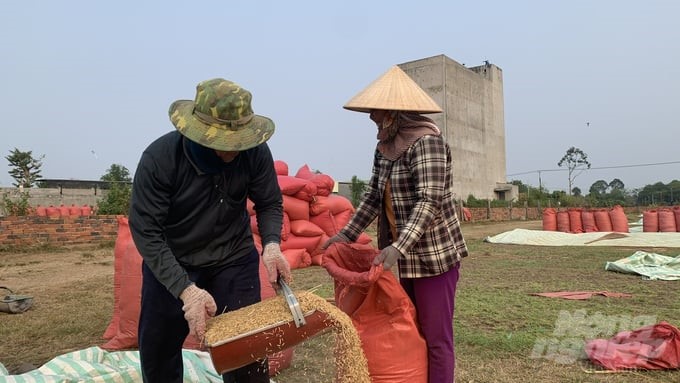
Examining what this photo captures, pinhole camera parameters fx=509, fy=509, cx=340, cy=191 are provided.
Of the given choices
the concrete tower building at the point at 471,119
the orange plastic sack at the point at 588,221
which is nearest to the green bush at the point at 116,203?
the orange plastic sack at the point at 588,221

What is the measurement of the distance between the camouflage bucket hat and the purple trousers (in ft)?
2.87

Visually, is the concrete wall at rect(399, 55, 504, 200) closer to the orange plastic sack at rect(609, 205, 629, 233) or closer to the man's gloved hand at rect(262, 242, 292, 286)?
the orange plastic sack at rect(609, 205, 629, 233)

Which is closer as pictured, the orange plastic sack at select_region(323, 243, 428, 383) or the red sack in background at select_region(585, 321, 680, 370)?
the orange plastic sack at select_region(323, 243, 428, 383)

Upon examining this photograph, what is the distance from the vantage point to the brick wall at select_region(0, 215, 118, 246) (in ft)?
31.4

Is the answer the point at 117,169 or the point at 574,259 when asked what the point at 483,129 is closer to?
the point at 117,169

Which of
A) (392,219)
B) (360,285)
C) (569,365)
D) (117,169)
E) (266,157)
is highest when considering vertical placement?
(117,169)

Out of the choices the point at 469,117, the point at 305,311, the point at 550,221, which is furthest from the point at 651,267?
the point at 469,117

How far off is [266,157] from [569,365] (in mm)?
2072

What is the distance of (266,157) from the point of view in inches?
77.0

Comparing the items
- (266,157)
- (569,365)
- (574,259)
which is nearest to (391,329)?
(266,157)

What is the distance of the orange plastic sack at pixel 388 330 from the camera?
200 centimetres

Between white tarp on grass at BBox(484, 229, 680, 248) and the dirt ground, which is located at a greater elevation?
white tarp on grass at BBox(484, 229, 680, 248)

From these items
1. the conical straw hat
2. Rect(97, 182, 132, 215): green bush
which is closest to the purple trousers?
the conical straw hat

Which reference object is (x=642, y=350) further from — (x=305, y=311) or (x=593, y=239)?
(x=593, y=239)
